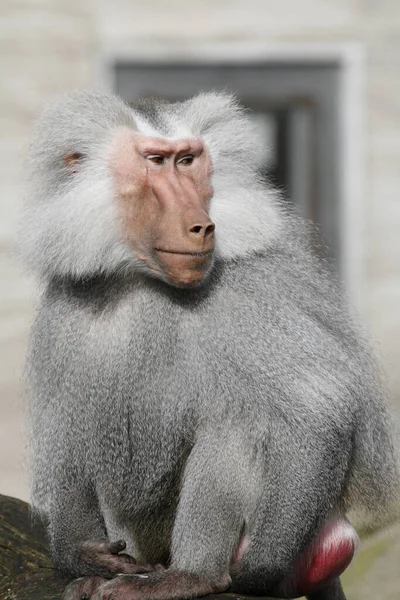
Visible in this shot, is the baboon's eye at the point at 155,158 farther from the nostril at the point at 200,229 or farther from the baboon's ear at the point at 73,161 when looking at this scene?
the nostril at the point at 200,229

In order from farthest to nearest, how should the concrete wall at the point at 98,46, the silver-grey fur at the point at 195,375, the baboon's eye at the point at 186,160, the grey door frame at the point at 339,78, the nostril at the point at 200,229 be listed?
the grey door frame at the point at 339,78 → the concrete wall at the point at 98,46 → the baboon's eye at the point at 186,160 → the silver-grey fur at the point at 195,375 → the nostril at the point at 200,229

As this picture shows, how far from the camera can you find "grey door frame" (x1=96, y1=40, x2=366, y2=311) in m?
10.0

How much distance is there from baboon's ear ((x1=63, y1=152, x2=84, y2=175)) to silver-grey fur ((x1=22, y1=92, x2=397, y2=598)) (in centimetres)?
2

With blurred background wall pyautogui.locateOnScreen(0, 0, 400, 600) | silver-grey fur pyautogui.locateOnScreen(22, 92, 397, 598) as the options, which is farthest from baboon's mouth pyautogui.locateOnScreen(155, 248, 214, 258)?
blurred background wall pyautogui.locateOnScreen(0, 0, 400, 600)

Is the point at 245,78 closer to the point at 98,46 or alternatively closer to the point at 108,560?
the point at 98,46

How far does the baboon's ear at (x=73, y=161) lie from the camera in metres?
5.37

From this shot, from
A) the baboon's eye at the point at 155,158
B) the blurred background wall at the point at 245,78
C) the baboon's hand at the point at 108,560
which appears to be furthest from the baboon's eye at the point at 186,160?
the blurred background wall at the point at 245,78

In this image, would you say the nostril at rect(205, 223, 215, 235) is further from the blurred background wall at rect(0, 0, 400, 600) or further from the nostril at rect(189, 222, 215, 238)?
the blurred background wall at rect(0, 0, 400, 600)

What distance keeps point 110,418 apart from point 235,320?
0.60m

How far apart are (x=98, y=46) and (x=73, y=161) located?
4784 millimetres

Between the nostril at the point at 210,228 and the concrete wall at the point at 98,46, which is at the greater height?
the concrete wall at the point at 98,46

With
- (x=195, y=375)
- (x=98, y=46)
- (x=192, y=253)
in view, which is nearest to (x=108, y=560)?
(x=195, y=375)

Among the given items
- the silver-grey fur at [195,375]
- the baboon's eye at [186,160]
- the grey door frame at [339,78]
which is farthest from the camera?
the grey door frame at [339,78]

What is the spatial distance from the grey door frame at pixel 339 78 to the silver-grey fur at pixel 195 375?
452 cm
